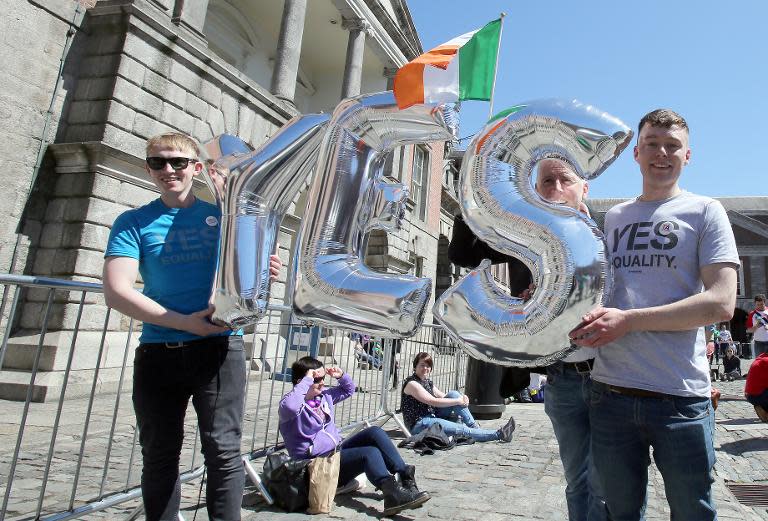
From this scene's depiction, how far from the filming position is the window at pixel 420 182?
18.3m

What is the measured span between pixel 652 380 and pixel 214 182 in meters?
1.53

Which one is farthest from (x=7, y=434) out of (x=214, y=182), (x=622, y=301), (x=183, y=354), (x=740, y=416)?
(x=740, y=416)

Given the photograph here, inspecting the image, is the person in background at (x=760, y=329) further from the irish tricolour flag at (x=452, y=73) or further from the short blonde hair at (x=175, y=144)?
the short blonde hair at (x=175, y=144)

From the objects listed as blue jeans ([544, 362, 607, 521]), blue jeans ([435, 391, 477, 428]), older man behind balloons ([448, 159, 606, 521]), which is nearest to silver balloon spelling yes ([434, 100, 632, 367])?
older man behind balloons ([448, 159, 606, 521])

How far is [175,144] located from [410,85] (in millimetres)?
1083

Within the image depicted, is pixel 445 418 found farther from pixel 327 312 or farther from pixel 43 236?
pixel 43 236

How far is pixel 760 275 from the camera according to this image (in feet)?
122

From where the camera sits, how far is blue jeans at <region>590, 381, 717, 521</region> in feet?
4.75

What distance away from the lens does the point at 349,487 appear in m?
3.56

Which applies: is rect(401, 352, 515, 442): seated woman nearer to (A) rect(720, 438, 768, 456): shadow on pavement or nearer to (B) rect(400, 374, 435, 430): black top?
(B) rect(400, 374, 435, 430): black top

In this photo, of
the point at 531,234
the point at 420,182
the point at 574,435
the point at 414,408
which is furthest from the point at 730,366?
the point at 531,234

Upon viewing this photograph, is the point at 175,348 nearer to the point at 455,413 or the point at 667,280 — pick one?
the point at 667,280

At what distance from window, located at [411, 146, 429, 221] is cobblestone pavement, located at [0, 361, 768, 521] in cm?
1318

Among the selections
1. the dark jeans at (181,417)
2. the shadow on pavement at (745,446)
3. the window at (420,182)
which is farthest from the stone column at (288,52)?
the shadow on pavement at (745,446)
